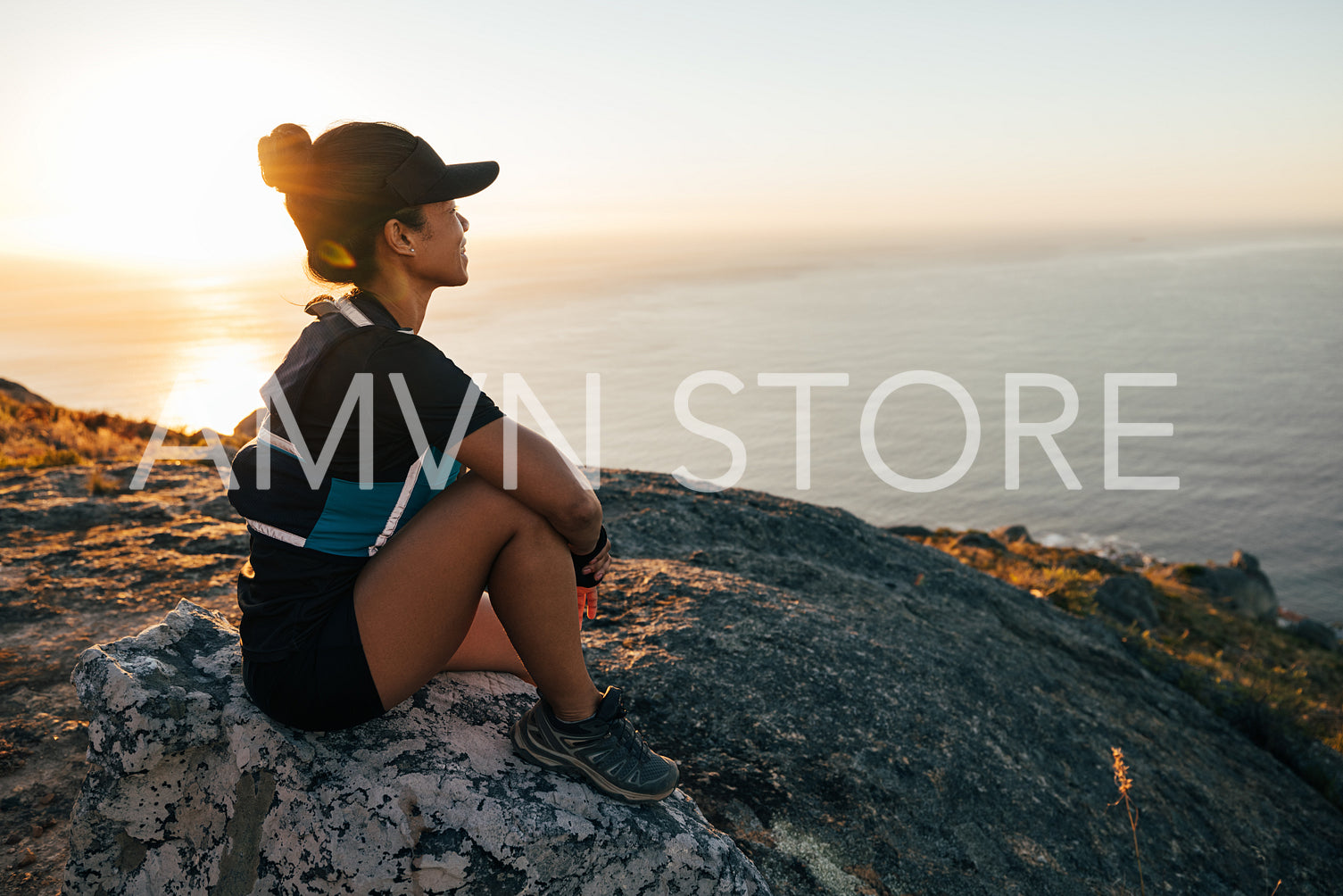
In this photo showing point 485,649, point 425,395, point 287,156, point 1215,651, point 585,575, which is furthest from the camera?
point 1215,651

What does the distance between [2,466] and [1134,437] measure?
386ft

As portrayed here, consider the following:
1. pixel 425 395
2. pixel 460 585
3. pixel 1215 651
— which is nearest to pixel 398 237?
pixel 425 395

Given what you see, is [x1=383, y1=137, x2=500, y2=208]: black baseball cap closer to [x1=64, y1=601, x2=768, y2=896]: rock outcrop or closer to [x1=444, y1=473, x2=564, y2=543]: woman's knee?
[x1=444, y1=473, x2=564, y2=543]: woman's knee

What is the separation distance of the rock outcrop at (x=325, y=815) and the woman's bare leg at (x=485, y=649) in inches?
18.2

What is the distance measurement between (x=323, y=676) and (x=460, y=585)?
497 millimetres

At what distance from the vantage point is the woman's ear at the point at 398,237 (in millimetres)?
2449

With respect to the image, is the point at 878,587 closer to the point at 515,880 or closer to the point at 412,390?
the point at 515,880

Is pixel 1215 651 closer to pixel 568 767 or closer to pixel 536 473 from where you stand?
pixel 568 767

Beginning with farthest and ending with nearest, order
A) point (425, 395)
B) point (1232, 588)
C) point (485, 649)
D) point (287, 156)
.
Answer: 1. point (1232, 588)
2. point (485, 649)
3. point (287, 156)
4. point (425, 395)

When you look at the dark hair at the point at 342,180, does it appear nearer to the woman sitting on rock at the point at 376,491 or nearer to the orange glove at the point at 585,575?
the woman sitting on rock at the point at 376,491

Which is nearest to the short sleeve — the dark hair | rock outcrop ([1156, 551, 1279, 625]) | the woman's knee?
the woman's knee

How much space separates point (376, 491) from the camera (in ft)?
7.70

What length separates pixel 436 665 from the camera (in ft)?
8.37

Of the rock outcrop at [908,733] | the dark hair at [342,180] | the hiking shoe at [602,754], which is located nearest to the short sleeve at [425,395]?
the dark hair at [342,180]
